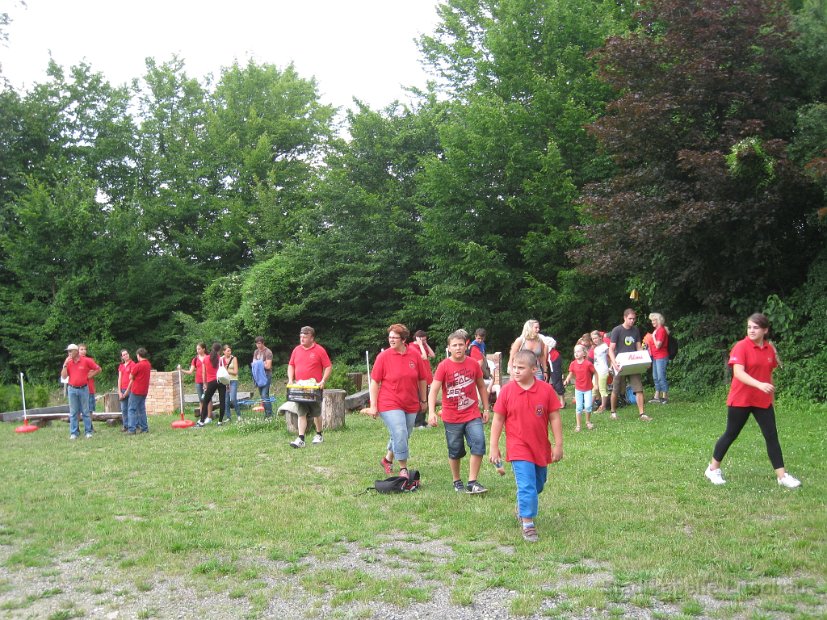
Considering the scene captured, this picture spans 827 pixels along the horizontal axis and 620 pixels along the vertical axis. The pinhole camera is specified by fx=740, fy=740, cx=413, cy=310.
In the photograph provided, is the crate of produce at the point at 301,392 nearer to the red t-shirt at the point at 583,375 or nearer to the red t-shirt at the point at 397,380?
the red t-shirt at the point at 397,380

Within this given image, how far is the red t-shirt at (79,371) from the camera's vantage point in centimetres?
1461

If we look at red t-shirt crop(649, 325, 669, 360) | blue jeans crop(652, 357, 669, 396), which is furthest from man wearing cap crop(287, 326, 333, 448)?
blue jeans crop(652, 357, 669, 396)

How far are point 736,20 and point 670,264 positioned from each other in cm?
522

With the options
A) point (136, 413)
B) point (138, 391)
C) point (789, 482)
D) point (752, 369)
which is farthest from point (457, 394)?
point (136, 413)

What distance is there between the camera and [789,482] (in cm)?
739

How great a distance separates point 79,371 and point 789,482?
12.7 m

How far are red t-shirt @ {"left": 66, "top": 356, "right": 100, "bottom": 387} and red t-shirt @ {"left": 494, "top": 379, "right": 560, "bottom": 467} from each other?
432 inches

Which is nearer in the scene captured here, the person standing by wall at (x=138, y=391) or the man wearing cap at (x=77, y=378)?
the man wearing cap at (x=77, y=378)

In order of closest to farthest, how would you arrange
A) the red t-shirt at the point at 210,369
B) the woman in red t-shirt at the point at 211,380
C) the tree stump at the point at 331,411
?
the tree stump at the point at 331,411
the woman in red t-shirt at the point at 211,380
the red t-shirt at the point at 210,369

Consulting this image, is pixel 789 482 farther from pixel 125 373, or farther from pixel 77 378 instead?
pixel 125 373

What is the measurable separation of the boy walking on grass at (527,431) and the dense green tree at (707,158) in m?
9.48

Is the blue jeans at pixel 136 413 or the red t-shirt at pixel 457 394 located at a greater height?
the red t-shirt at pixel 457 394

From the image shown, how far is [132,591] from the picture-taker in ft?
17.3

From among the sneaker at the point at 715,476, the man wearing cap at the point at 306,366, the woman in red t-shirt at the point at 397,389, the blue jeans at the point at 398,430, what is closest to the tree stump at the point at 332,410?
the man wearing cap at the point at 306,366
